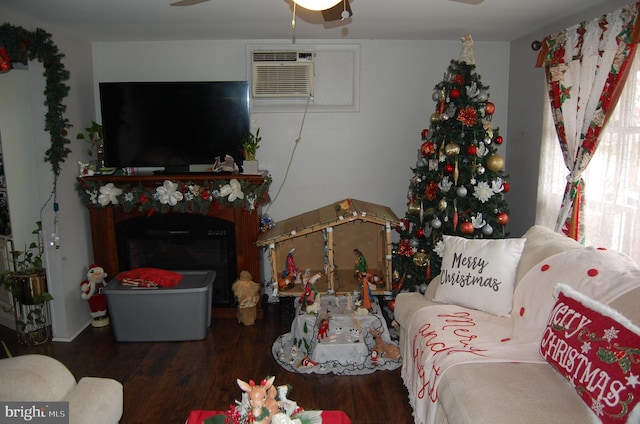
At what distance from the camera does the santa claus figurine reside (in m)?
3.84

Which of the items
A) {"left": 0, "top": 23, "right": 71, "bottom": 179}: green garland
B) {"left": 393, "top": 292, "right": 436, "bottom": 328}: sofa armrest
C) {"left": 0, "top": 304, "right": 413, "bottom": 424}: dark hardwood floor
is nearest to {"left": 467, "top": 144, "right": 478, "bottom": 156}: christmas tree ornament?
{"left": 393, "top": 292, "right": 436, "bottom": 328}: sofa armrest

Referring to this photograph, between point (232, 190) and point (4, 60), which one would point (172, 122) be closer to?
point (232, 190)

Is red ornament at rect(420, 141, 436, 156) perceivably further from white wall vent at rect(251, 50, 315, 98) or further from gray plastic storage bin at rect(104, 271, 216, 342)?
gray plastic storage bin at rect(104, 271, 216, 342)

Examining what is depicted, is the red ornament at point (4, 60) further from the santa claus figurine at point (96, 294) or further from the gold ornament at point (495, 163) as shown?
the gold ornament at point (495, 163)

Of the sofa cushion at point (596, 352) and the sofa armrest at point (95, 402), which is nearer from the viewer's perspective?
the sofa cushion at point (596, 352)

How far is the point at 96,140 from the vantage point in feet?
13.1

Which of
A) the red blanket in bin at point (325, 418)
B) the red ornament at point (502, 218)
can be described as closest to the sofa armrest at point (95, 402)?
the red blanket in bin at point (325, 418)

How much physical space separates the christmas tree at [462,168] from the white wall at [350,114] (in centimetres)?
59

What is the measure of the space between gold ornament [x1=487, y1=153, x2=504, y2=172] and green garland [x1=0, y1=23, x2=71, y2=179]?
305 cm

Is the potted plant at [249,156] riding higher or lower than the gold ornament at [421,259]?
higher

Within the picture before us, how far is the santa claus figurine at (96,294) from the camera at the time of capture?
12.6ft

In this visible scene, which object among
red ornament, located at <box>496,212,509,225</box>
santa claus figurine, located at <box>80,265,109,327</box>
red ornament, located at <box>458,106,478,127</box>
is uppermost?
red ornament, located at <box>458,106,478,127</box>

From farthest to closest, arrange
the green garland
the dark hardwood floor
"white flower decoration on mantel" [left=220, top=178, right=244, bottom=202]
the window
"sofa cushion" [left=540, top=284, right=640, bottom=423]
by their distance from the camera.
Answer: "white flower decoration on mantel" [left=220, top=178, right=244, bottom=202]
the green garland
the dark hardwood floor
the window
"sofa cushion" [left=540, top=284, right=640, bottom=423]

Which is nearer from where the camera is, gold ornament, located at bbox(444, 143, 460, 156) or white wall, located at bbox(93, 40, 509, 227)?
gold ornament, located at bbox(444, 143, 460, 156)
